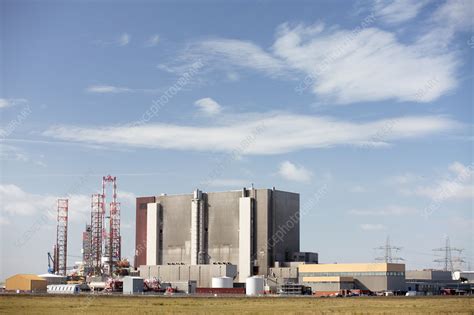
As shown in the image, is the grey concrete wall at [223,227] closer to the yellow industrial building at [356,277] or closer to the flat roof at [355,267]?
the flat roof at [355,267]

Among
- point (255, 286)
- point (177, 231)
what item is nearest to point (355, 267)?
point (255, 286)

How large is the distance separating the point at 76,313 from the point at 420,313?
3626 centimetres

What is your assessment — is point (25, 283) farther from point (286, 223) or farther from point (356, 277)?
point (356, 277)

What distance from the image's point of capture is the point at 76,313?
73.6 metres

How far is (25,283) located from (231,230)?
2344 inches

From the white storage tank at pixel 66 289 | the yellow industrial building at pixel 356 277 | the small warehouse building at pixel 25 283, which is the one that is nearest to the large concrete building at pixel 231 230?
the yellow industrial building at pixel 356 277

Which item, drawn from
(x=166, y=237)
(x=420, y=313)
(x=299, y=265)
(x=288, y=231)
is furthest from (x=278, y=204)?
(x=420, y=313)

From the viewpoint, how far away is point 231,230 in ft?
615

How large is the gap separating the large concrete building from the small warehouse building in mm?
31496

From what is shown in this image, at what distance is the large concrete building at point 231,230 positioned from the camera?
595 feet

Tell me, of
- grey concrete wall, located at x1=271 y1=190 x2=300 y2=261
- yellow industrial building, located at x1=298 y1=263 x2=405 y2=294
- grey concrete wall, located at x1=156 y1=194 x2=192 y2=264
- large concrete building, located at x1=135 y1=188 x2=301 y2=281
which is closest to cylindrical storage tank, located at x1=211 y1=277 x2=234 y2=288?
large concrete building, located at x1=135 y1=188 x2=301 y2=281

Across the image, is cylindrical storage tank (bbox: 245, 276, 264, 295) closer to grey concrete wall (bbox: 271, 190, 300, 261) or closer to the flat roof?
the flat roof

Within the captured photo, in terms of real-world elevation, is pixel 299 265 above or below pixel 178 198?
below

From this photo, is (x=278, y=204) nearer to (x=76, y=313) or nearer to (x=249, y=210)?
(x=249, y=210)
